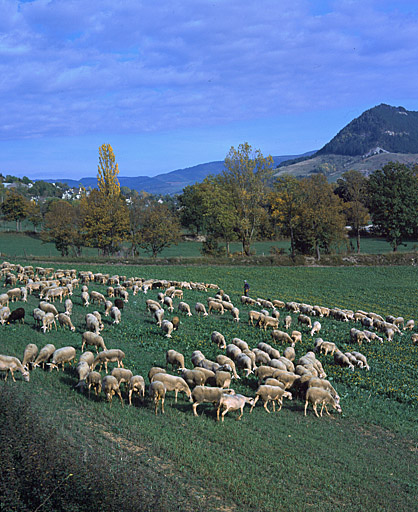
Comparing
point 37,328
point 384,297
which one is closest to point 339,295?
point 384,297

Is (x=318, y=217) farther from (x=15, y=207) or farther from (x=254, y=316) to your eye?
(x=15, y=207)

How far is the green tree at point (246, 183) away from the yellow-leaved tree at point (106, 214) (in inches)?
691

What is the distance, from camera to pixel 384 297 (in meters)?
45.3

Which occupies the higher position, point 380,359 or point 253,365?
point 253,365

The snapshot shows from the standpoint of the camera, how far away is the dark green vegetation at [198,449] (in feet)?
30.7

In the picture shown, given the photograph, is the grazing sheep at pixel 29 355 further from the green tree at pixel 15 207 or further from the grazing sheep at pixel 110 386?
the green tree at pixel 15 207

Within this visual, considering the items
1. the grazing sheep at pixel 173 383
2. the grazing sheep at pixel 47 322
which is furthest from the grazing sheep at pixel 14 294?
the grazing sheep at pixel 173 383

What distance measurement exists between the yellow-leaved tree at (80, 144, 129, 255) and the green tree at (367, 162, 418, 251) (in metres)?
43.0

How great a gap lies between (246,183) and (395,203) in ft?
89.3

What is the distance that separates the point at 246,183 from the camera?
69.3 metres

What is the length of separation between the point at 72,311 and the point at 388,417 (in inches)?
717

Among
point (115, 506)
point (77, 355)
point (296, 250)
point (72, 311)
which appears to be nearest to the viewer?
point (115, 506)

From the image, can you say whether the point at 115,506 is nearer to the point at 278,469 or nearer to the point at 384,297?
the point at 278,469

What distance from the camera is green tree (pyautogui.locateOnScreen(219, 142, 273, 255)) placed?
68.6 metres
